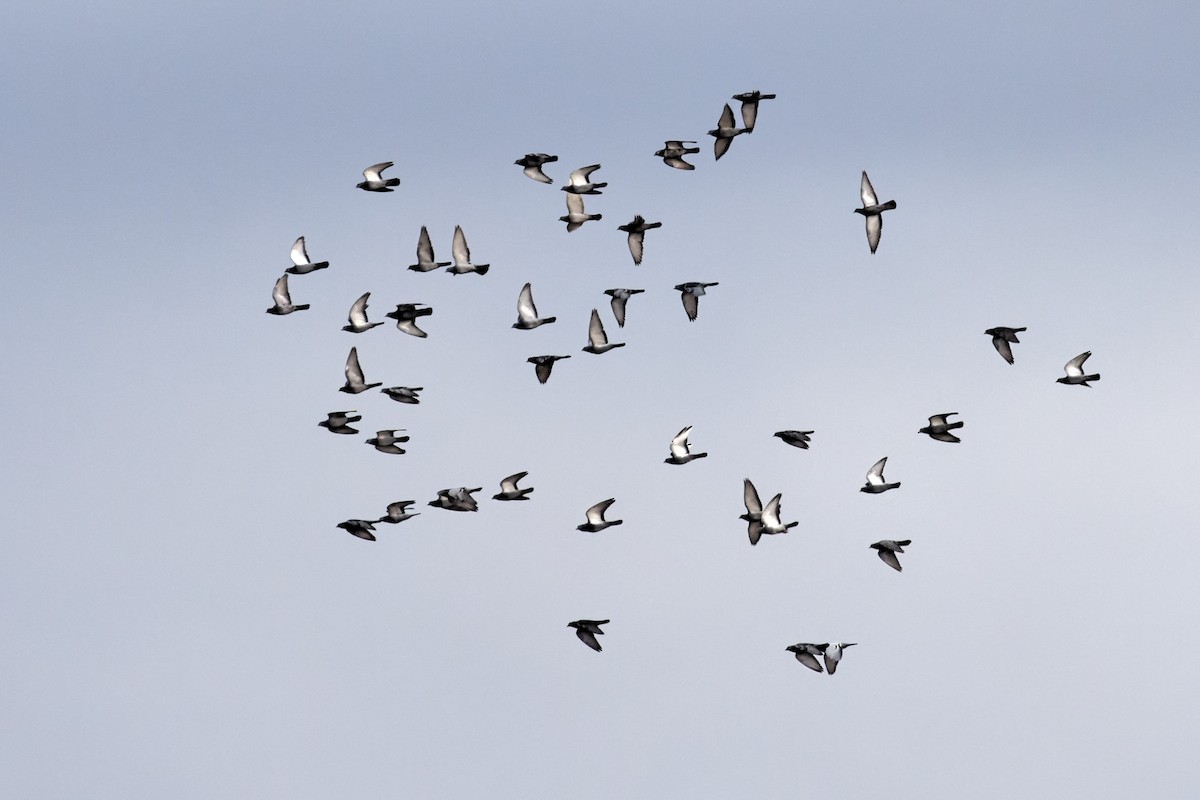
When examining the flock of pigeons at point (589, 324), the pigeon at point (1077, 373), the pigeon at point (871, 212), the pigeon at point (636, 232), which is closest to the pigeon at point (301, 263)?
the flock of pigeons at point (589, 324)

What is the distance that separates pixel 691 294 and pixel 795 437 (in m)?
6.25

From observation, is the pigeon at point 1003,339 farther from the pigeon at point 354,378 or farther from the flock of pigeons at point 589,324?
the pigeon at point 354,378

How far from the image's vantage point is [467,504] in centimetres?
7275

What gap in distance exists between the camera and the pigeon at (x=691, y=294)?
7256 cm

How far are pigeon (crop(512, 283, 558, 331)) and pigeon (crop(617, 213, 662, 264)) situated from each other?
393 centimetres

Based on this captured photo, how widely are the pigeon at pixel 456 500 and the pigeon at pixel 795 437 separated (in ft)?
36.1

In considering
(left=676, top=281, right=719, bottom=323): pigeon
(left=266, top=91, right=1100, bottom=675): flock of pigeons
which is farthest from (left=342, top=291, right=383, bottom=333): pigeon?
(left=676, top=281, right=719, bottom=323): pigeon

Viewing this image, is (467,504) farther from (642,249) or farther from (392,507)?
(642,249)

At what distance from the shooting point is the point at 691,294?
72.8 metres

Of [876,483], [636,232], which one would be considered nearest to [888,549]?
[876,483]

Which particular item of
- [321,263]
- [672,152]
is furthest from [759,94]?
[321,263]

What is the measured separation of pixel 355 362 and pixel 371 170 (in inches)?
263

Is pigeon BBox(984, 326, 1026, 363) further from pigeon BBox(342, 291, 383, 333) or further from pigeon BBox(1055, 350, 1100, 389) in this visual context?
pigeon BBox(342, 291, 383, 333)

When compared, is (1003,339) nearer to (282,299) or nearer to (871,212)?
(871,212)
